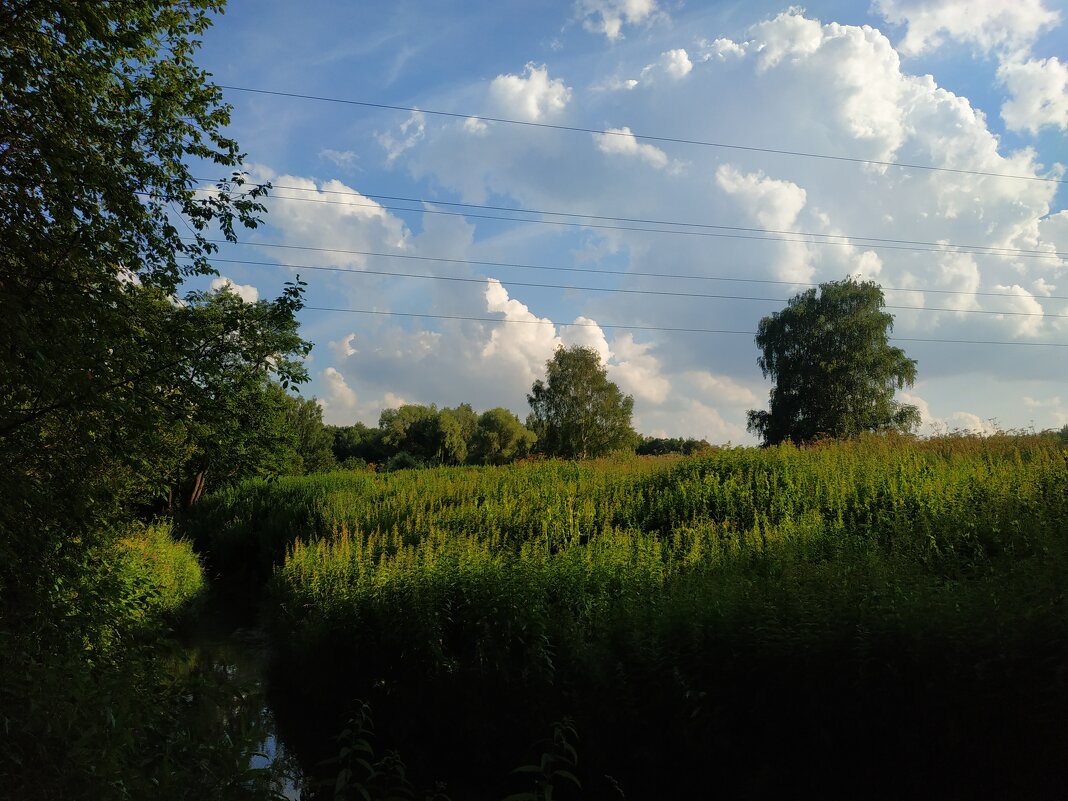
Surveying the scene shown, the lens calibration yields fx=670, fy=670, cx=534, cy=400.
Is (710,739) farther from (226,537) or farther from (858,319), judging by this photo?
(858,319)

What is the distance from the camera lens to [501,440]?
66812 mm

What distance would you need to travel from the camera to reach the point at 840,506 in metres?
11.9

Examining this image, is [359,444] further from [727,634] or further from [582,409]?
[727,634]

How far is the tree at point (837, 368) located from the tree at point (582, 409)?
1402cm

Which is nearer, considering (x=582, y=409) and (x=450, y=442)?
(x=582, y=409)

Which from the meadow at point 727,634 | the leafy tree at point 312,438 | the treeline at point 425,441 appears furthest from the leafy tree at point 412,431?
the meadow at point 727,634

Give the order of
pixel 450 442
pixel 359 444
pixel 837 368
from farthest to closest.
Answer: pixel 359 444, pixel 450 442, pixel 837 368

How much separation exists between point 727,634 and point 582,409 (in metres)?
48.3

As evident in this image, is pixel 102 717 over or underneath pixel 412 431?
underneath

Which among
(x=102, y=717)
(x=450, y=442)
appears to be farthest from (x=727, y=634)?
(x=450, y=442)

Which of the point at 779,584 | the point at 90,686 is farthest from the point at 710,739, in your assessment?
the point at 90,686

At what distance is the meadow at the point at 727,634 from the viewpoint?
5.25 metres

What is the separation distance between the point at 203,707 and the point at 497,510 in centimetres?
993

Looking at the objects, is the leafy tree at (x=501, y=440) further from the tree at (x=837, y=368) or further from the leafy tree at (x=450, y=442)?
the tree at (x=837, y=368)
